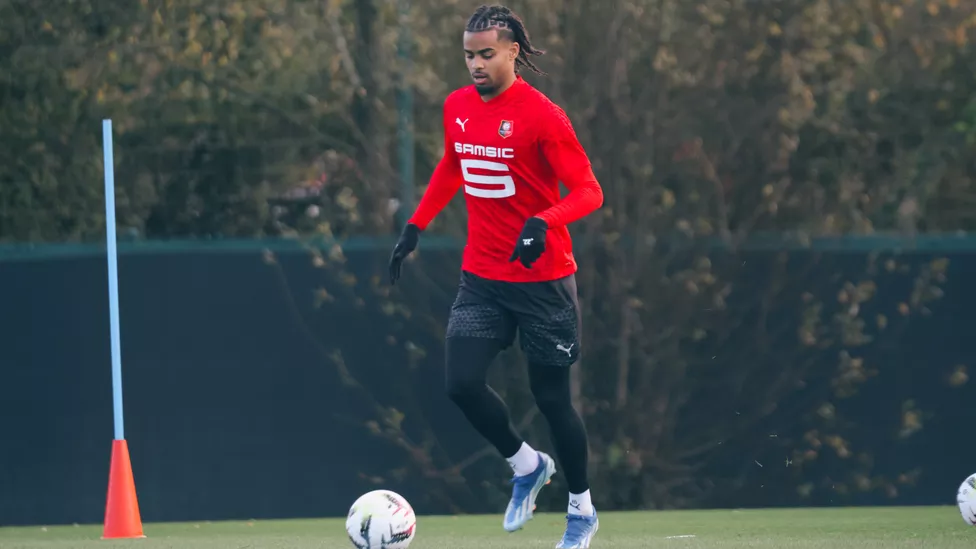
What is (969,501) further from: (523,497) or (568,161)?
(568,161)

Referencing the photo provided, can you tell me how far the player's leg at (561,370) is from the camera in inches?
244

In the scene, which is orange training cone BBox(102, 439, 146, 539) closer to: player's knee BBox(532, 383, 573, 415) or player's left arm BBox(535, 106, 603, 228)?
player's knee BBox(532, 383, 573, 415)

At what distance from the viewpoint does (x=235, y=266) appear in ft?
33.2

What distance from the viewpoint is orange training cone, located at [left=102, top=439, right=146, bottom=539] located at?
328 inches

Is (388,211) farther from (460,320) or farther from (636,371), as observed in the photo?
(460,320)

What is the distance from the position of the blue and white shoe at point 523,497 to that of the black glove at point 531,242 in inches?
43.5

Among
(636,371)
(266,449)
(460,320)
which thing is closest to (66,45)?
(266,449)

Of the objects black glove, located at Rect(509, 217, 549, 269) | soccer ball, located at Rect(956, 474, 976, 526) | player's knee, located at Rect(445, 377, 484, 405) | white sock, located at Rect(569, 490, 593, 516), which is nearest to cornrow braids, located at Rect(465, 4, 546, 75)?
black glove, located at Rect(509, 217, 549, 269)

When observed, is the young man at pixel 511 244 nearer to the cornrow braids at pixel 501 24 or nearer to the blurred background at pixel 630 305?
the cornrow braids at pixel 501 24

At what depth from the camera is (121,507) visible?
834cm

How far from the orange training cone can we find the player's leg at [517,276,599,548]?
3006 millimetres

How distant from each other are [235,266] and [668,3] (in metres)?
3.38

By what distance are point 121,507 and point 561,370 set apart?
3176mm

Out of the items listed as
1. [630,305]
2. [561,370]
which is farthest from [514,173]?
[630,305]
